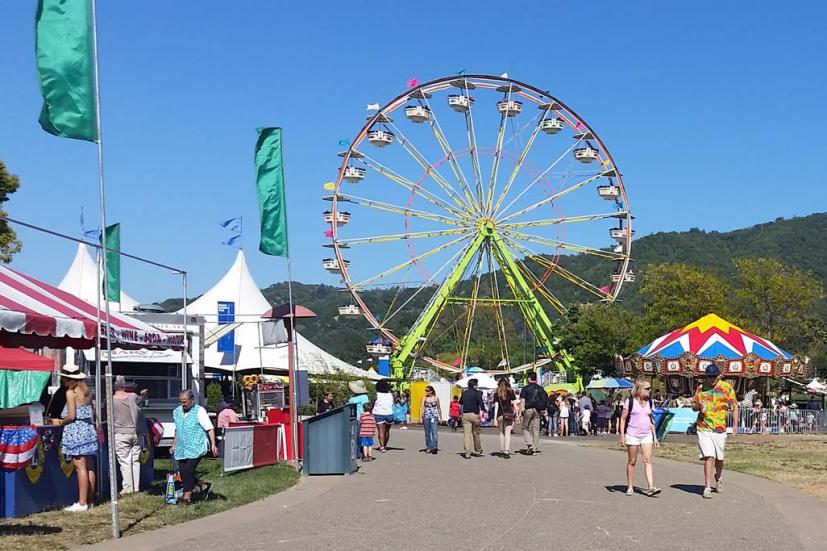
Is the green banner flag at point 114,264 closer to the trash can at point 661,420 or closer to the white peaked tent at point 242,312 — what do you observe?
the trash can at point 661,420

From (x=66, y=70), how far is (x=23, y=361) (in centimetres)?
1459

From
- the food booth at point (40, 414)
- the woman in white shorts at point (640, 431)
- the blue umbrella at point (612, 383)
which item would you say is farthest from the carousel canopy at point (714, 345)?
the woman in white shorts at point (640, 431)

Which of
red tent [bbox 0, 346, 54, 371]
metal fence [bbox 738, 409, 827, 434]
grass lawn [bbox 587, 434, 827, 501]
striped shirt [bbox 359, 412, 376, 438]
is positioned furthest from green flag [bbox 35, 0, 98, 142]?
metal fence [bbox 738, 409, 827, 434]

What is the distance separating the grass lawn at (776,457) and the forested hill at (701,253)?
9170 cm

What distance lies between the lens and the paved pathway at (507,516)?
9828 mm

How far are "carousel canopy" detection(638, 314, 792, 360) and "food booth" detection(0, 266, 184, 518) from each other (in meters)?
22.1

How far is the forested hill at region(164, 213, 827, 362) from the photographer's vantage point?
128m

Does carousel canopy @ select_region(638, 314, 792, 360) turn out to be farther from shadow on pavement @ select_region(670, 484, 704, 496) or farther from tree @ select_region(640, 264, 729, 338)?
shadow on pavement @ select_region(670, 484, 704, 496)

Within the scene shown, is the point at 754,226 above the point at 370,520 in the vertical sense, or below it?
above

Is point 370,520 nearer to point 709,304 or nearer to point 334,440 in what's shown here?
point 334,440

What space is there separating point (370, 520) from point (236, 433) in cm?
597

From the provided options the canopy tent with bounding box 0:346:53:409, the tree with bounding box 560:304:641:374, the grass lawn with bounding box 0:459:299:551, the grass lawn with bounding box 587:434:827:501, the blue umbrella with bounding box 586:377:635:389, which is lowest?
the grass lawn with bounding box 587:434:827:501

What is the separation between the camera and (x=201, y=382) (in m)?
21.4

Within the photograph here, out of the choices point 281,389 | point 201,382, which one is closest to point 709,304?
point 281,389
